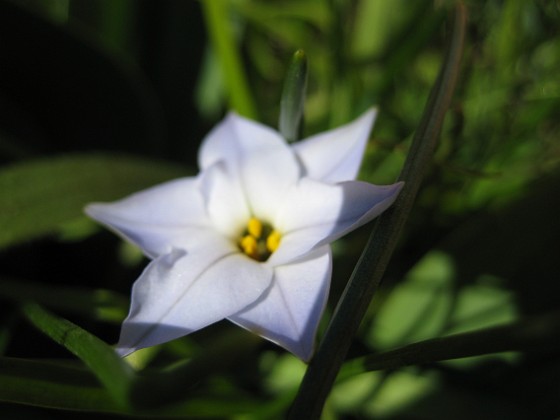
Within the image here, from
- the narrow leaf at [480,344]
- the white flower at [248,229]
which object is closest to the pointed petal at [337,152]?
the white flower at [248,229]

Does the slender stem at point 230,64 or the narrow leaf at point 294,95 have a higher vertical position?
the slender stem at point 230,64

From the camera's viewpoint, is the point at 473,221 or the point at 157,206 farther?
the point at 473,221

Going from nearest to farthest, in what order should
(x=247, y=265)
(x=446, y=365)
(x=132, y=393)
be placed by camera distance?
1. (x=132, y=393)
2. (x=247, y=265)
3. (x=446, y=365)

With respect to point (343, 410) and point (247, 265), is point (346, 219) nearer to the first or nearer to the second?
point (247, 265)

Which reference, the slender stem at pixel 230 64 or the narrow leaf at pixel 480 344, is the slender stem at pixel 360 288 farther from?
the slender stem at pixel 230 64

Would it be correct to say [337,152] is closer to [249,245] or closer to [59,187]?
[249,245]

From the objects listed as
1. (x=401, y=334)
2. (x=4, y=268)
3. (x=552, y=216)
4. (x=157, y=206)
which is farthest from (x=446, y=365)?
(x=4, y=268)

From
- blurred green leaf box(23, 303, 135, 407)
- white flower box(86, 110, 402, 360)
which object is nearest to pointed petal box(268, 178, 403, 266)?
white flower box(86, 110, 402, 360)
